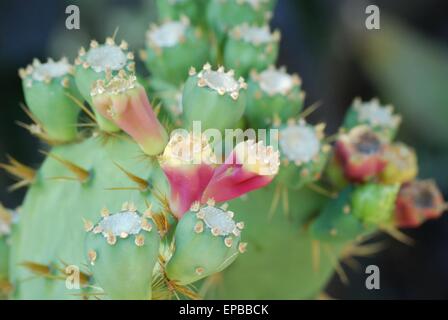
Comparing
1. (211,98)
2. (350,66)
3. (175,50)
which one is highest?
(350,66)

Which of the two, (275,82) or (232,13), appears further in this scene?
(232,13)

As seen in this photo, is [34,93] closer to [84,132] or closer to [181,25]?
[84,132]

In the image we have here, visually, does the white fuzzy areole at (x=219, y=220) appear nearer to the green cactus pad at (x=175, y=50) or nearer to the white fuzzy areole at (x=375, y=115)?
the green cactus pad at (x=175, y=50)

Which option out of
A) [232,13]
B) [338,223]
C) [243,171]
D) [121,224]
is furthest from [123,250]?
[232,13]

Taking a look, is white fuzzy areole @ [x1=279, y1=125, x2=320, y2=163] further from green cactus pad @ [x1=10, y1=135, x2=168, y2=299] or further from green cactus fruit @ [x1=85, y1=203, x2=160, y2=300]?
green cactus fruit @ [x1=85, y1=203, x2=160, y2=300]

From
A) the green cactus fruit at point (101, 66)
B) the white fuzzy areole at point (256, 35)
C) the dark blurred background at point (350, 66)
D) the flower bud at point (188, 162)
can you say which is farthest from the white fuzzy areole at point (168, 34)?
the dark blurred background at point (350, 66)

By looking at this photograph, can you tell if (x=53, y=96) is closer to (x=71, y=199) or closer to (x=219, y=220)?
(x=71, y=199)
